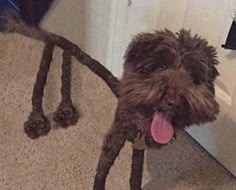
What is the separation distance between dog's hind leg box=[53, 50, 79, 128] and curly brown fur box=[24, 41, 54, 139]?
0.04 metres

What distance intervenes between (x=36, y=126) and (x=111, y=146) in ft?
1.17

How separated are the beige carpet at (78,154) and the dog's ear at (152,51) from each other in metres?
0.43

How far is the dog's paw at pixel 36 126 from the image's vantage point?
1376 mm

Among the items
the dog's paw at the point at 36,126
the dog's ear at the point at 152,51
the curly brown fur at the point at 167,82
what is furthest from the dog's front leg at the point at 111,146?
the dog's paw at the point at 36,126

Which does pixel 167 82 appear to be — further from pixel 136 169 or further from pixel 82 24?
pixel 82 24

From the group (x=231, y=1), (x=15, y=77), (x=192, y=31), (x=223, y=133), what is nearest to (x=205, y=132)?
(x=223, y=133)

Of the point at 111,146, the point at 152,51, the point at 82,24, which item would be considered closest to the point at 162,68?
the point at 152,51

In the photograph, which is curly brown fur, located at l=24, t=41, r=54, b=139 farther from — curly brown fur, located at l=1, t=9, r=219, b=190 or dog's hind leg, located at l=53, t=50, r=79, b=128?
curly brown fur, located at l=1, t=9, r=219, b=190

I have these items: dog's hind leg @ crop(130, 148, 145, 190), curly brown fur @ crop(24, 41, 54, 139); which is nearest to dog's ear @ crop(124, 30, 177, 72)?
dog's hind leg @ crop(130, 148, 145, 190)

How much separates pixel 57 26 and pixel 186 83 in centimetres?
84

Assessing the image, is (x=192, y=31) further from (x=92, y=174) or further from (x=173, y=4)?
(x=92, y=174)

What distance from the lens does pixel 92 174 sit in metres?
1.29

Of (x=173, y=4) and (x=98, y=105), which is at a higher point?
(x=173, y=4)

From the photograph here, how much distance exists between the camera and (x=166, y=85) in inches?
36.3
